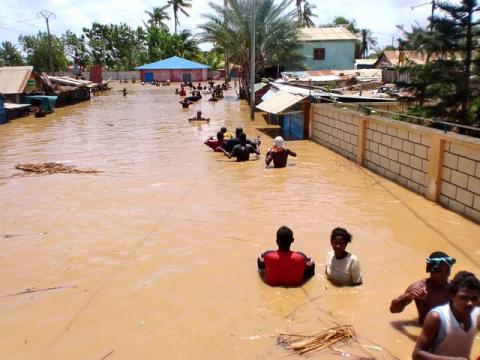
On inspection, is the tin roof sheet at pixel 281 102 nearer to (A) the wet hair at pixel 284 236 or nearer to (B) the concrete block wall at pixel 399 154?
(B) the concrete block wall at pixel 399 154

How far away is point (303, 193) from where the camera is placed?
9586 millimetres

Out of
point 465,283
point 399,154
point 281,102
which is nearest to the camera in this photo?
point 465,283

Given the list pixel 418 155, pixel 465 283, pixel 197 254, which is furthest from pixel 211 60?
pixel 465 283

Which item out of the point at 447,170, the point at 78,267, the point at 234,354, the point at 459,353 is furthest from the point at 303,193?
the point at 459,353

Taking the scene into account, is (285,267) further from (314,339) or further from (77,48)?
(77,48)

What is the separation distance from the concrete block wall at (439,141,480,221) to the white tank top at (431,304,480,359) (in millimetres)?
4722

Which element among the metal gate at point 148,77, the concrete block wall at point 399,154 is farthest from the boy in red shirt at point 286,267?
the metal gate at point 148,77

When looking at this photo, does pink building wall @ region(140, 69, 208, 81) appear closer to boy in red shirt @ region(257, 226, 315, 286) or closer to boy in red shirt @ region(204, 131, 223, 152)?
boy in red shirt @ region(204, 131, 223, 152)

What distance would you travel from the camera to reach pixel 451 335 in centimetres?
295

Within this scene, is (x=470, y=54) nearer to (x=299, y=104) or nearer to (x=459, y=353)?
(x=299, y=104)

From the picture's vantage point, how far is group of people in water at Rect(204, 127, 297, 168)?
11.8 meters

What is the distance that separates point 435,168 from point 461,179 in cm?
75

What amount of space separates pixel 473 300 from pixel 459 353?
0.39 m

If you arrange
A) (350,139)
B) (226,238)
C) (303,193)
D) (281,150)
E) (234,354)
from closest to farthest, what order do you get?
(234,354) → (226,238) → (303,193) → (281,150) → (350,139)
